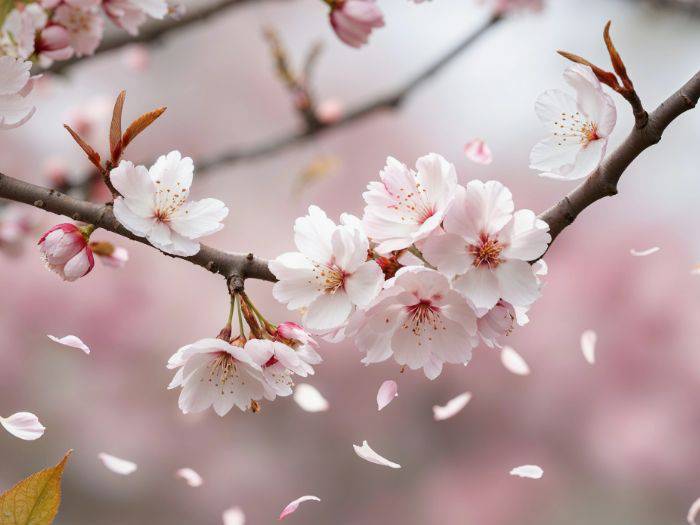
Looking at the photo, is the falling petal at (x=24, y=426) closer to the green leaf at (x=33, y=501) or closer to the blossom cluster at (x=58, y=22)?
the green leaf at (x=33, y=501)

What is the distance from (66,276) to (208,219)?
11 cm

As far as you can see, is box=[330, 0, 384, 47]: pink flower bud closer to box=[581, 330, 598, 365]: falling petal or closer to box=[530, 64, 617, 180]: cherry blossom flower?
box=[530, 64, 617, 180]: cherry blossom flower

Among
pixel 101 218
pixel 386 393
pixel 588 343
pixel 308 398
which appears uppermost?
pixel 101 218

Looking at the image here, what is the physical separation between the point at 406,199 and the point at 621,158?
0.14 meters

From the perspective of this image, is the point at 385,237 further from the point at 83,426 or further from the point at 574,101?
the point at 83,426

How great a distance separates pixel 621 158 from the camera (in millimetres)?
489

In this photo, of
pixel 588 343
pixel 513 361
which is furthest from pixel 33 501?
pixel 513 361

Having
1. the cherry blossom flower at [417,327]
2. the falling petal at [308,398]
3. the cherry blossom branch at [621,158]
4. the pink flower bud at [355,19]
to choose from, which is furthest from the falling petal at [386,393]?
the falling petal at [308,398]

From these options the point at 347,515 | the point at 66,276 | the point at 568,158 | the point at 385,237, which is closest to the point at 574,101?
the point at 568,158

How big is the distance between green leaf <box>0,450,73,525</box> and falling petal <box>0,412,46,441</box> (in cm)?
14

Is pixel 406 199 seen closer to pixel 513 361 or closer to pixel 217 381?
pixel 217 381

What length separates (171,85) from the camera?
3.37 metres

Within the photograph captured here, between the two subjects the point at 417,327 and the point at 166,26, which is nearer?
the point at 417,327

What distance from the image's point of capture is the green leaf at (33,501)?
1.35 ft
